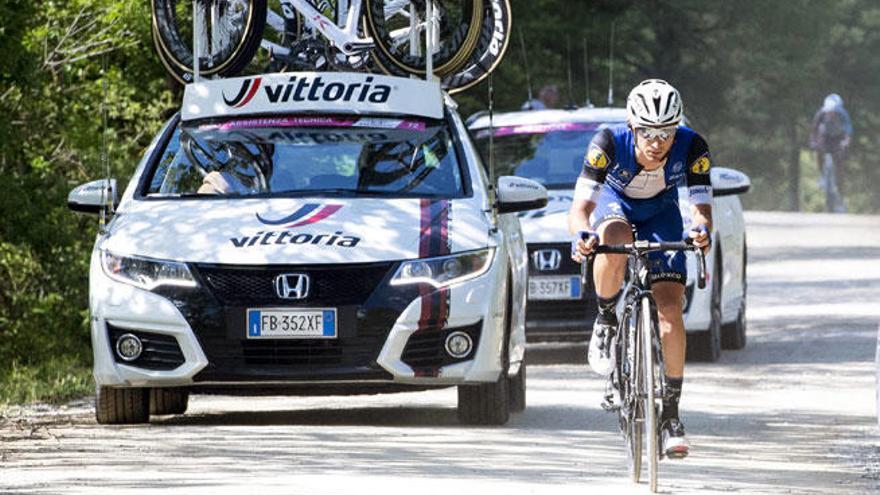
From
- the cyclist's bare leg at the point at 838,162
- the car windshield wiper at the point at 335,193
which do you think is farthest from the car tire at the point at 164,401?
the cyclist's bare leg at the point at 838,162

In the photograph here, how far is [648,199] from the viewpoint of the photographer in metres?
11.1

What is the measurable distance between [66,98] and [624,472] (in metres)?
10.5

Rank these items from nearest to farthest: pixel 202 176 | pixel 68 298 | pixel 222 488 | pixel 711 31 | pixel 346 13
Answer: pixel 222 488, pixel 202 176, pixel 346 13, pixel 68 298, pixel 711 31

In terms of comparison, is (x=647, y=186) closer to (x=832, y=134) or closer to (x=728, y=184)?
(x=728, y=184)

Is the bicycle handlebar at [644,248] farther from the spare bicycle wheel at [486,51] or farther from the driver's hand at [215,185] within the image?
the spare bicycle wheel at [486,51]

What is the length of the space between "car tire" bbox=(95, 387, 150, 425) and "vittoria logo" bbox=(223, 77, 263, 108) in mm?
1739


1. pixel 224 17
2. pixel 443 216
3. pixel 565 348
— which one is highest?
pixel 224 17

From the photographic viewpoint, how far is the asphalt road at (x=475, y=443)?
1060 cm

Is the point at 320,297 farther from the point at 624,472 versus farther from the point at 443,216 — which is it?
the point at 624,472

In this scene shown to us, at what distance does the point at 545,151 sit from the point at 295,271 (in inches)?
254

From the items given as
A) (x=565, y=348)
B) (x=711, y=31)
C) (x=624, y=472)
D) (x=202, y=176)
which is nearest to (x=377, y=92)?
(x=202, y=176)

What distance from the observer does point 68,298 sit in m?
20.0

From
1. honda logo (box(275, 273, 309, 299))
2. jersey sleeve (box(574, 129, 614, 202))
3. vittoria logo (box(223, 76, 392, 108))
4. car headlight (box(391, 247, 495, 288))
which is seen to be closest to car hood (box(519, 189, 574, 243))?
vittoria logo (box(223, 76, 392, 108))

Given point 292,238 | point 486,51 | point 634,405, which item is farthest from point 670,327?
point 486,51
